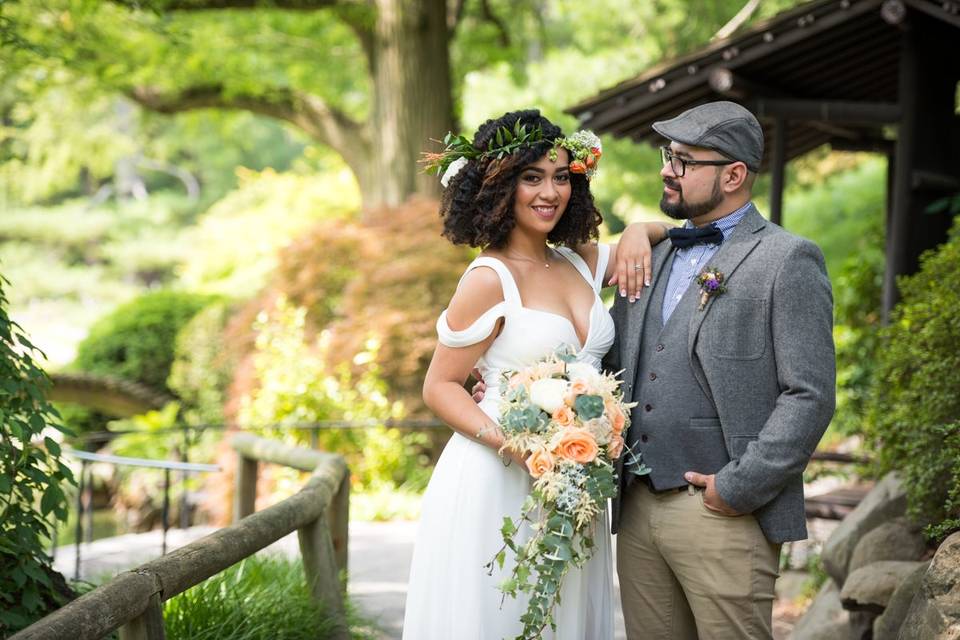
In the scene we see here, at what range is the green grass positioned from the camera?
398cm

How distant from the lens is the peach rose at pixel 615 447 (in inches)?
117

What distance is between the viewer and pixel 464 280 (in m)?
3.33

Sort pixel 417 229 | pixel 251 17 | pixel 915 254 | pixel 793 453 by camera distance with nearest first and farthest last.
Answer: pixel 793 453 → pixel 915 254 → pixel 417 229 → pixel 251 17

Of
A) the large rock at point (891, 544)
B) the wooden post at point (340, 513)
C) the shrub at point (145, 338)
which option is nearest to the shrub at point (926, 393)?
the large rock at point (891, 544)

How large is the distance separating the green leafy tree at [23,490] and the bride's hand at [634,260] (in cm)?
185

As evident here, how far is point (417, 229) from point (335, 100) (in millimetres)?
7665

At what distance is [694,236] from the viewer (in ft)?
10.6

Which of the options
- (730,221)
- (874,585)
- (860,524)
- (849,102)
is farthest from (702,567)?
(849,102)

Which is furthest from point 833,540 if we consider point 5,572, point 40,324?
point 40,324

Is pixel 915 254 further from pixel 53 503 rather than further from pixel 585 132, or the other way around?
pixel 53 503

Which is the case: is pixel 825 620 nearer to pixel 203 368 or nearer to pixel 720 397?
pixel 720 397

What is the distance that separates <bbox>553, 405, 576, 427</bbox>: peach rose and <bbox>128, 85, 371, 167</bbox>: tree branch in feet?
38.1

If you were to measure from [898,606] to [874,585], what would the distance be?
473 mm

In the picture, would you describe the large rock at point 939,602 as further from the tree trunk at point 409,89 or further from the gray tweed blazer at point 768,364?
the tree trunk at point 409,89
